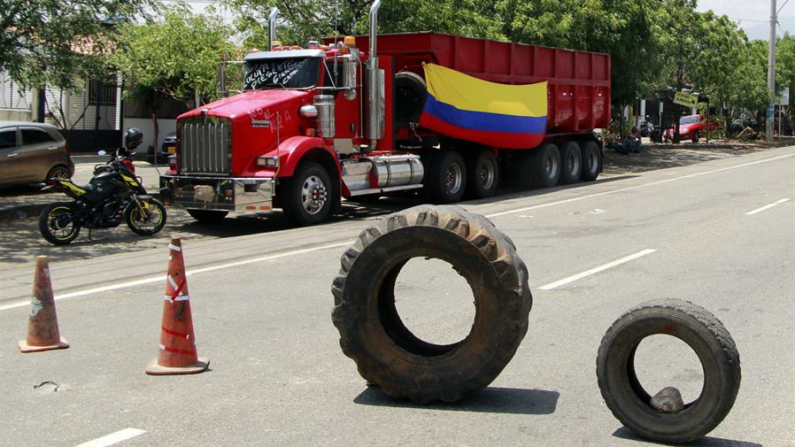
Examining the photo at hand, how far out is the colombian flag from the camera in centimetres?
1969

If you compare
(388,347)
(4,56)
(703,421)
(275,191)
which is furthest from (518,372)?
(4,56)

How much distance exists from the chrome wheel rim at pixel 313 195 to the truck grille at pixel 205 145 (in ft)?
4.50

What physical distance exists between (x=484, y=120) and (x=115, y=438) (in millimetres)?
16684

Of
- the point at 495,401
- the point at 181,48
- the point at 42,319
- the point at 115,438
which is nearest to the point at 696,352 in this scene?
the point at 495,401

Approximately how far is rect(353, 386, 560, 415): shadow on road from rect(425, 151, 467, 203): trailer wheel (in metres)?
14.0

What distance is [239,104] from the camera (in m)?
16.2

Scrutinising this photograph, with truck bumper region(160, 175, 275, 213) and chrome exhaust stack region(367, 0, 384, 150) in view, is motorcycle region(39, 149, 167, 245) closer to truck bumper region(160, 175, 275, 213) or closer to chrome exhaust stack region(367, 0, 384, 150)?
truck bumper region(160, 175, 275, 213)

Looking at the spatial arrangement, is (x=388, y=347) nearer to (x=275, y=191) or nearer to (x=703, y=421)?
(x=703, y=421)

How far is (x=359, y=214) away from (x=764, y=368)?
12556mm

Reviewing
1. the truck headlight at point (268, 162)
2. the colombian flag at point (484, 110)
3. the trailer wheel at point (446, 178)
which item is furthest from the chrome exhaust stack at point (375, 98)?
the truck headlight at point (268, 162)

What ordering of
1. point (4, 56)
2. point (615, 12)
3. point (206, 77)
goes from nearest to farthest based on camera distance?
point (4, 56) < point (206, 77) < point (615, 12)

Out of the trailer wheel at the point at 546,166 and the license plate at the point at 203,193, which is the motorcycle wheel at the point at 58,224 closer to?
the license plate at the point at 203,193

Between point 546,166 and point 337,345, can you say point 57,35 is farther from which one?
point 546,166

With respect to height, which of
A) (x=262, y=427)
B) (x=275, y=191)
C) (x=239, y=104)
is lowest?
(x=262, y=427)
